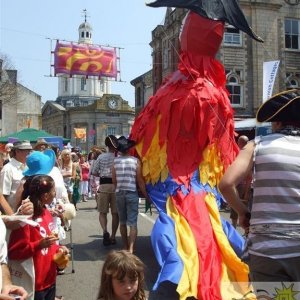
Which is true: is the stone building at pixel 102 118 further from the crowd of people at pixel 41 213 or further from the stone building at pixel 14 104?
the crowd of people at pixel 41 213

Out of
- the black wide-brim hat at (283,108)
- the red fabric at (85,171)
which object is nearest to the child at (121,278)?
the black wide-brim hat at (283,108)

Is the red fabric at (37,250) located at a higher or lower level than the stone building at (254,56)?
lower

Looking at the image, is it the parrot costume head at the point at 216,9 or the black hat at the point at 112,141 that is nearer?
the parrot costume head at the point at 216,9

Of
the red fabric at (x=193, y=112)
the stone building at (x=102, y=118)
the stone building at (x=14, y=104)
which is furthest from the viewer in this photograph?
the stone building at (x=102, y=118)

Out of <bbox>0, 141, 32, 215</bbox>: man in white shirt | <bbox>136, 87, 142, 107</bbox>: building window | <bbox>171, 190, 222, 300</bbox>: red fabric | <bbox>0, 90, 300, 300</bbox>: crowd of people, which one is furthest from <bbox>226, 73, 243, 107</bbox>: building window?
<bbox>0, 90, 300, 300</bbox>: crowd of people

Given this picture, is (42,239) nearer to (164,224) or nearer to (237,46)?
(164,224)

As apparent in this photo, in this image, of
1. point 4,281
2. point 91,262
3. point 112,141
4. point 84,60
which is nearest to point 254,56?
point 84,60

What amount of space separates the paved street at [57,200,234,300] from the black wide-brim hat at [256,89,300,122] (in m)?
2.60

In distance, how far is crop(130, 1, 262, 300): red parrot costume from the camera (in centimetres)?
500

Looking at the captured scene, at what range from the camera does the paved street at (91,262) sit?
509 centimetres

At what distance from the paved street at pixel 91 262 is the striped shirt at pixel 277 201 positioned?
240cm

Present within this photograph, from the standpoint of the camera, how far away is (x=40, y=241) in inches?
132

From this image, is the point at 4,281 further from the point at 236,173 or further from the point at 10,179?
the point at 10,179

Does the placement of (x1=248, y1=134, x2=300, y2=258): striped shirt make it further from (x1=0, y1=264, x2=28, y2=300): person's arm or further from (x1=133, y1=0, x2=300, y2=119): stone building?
(x1=133, y1=0, x2=300, y2=119): stone building
